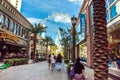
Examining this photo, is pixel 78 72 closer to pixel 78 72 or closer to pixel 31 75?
pixel 78 72

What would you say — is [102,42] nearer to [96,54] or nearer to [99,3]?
[96,54]

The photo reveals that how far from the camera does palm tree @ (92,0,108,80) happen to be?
4.43 m

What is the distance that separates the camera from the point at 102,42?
4535 millimetres

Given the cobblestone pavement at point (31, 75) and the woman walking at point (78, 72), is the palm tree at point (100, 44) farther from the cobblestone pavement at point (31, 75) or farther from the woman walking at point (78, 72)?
the cobblestone pavement at point (31, 75)

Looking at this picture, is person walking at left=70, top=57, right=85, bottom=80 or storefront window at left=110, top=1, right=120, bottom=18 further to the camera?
storefront window at left=110, top=1, right=120, bottom=18

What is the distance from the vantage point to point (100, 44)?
4.53 meters

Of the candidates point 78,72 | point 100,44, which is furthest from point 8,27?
point 100,44

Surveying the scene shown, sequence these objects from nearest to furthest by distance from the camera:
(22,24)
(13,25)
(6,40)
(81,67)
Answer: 1. (81,67)
2. (6,40)
3. (13,25)
4. (22,24)

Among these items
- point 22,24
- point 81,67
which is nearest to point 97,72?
point 81,67

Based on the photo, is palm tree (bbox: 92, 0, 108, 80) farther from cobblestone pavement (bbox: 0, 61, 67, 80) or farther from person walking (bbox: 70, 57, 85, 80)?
cobblestone pavement (bbox: 0, 61, 67, 80)

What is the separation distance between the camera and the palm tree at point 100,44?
4.43 meters

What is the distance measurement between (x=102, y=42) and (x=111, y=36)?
10548 mm

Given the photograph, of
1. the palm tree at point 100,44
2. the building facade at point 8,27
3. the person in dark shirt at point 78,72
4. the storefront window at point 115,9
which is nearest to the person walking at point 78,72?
the person in dark shirt at point 78,72

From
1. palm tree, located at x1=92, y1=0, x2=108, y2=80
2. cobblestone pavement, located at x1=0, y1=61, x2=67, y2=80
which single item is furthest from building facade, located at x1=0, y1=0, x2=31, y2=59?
palm tree, located at x1=92, y1=0, x2=108, y2=80
